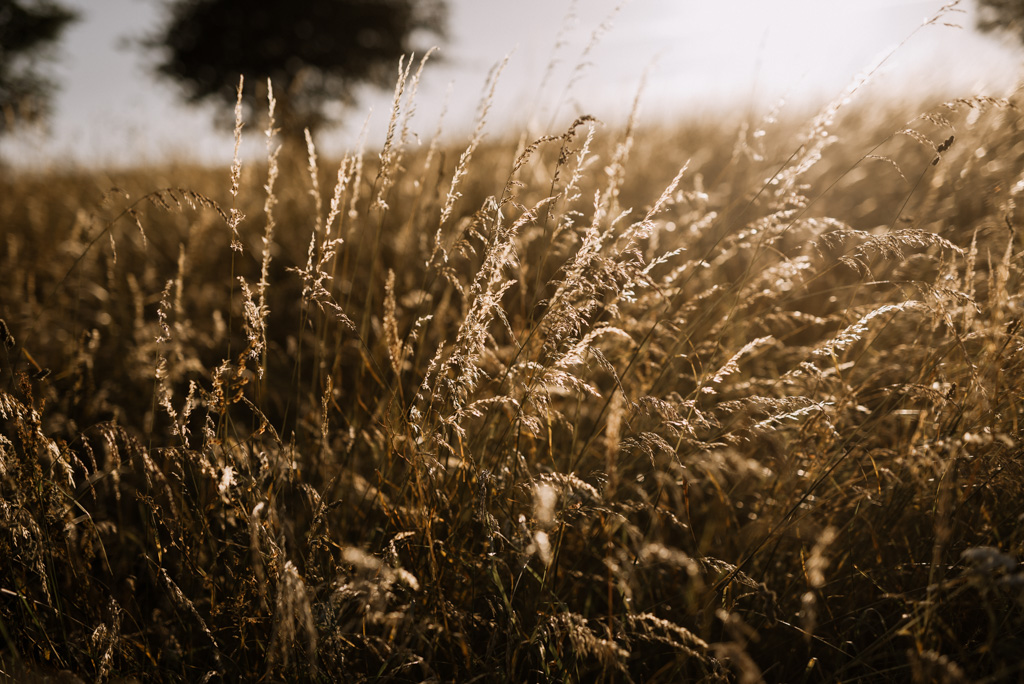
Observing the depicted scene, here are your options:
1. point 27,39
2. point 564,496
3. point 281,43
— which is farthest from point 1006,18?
point 27,39

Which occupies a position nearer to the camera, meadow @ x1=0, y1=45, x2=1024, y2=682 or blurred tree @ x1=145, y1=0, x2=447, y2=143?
meadow @ x1=0, y1=45, x2=1024, y2=682

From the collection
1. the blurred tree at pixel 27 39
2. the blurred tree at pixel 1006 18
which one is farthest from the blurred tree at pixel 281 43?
the blurred tree at pixel 1006 18

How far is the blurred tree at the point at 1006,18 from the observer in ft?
7.03

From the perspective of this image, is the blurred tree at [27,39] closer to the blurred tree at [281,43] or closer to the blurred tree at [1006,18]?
the blurred tree at [281,43]

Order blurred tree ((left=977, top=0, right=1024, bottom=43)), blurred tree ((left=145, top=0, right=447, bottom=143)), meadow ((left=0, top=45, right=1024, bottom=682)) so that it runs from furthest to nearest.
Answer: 1. blurred tree ((left=145, top=0, right=447, bottom=143))
2. blurred tree ((left=977, top=0, right=1024, bottom=43))
3. meadow ((left=0, top=45, right=1024, bottom=682))

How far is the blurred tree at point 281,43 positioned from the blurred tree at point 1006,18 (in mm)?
15946

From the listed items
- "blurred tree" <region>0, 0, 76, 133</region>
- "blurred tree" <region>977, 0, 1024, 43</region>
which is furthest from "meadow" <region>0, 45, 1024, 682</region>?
"blurred tree" <region>0, 0, 76, 133</region>

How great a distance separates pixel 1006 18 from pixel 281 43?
18.1 metres

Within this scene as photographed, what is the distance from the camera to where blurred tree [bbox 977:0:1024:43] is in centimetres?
214

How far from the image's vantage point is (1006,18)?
2158 millimetres

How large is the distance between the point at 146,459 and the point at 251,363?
1.18 m

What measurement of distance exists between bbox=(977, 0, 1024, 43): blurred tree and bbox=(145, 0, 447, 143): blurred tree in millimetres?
15946

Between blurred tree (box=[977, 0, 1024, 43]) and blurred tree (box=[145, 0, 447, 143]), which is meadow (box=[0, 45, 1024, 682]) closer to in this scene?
blurred tree (box=[977, 0, 1024, 43])

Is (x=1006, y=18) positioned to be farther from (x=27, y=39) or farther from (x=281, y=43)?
(x=27, y=39)
